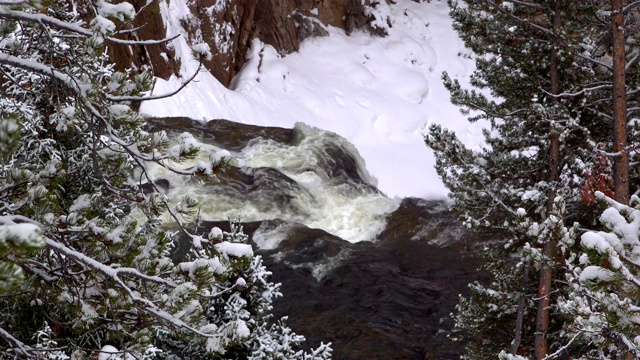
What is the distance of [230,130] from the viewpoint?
2422 centimetres

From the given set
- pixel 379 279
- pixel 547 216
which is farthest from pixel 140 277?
pixel 379 279

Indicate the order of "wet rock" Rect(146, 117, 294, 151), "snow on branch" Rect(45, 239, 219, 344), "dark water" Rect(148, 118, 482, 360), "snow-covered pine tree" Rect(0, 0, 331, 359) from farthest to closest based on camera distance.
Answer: "wet rock" Rect(146, 117, 294, 151) < "dark water" Rect(148, 118, 482, 360) < "snow-covered pine tree" Rect(0, 0, 331, 359) < "snow on branch" Rect(45, 239, 219, 344)

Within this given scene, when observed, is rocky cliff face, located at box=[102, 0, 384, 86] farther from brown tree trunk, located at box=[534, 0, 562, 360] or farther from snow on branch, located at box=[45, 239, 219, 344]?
snow on branch, located at box=[45, 239, 219, 344]

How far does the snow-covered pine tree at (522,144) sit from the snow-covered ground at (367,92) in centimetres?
1358

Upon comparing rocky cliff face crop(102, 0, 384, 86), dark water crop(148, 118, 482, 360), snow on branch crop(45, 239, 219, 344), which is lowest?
snow on branch crop(45, 239, 219, 344)

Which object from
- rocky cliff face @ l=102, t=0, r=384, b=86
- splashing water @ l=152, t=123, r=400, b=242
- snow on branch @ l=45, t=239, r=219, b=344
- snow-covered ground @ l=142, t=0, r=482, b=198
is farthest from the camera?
snow-covered ground @ l=142, t=0, r=482, b=198

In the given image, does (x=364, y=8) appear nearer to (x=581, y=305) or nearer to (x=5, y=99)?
(x=5, y=99)

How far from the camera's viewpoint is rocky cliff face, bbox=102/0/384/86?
24.4 m

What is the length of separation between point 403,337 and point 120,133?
9657mm

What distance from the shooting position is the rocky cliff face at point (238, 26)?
24.4 meters

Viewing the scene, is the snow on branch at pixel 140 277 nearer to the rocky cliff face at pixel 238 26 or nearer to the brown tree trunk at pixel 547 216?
the brown tree trunk at pixel 547 216

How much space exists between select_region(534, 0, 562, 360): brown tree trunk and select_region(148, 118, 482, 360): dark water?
4.21 metres

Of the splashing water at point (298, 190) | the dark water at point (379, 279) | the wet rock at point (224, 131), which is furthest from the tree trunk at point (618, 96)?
the wet rock at point (224, 131)

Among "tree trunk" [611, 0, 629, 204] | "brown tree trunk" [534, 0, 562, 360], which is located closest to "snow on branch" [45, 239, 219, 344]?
"tree trunk" [611, 0, 629, 204]
